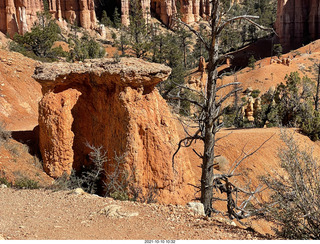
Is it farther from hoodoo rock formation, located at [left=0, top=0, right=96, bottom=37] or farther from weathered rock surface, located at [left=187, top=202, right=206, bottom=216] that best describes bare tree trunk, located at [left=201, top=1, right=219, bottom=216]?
hoodoo rock formation, located at [left=0, top=0, right=96, bottom=37]

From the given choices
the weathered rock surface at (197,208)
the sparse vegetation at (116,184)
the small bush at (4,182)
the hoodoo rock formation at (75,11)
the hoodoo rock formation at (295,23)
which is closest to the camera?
the weathered rock surface at (197,208)

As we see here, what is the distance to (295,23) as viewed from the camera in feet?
155

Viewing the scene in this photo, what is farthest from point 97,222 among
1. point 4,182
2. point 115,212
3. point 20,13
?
point 20,13

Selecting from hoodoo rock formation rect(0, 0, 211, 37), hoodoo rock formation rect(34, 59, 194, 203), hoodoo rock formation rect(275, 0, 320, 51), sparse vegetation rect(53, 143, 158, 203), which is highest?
hoodoo rock formation rect(0, 0, 211, 37)

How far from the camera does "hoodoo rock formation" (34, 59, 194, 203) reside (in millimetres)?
9188

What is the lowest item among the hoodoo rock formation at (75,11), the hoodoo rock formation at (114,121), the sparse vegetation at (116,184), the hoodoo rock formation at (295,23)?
the sparse vegetation at (116,184)

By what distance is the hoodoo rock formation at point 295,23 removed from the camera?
46.8 metres

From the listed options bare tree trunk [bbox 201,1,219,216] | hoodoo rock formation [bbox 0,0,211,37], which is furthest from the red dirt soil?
hoodoo rock formation [bbox 0,0,211,37]

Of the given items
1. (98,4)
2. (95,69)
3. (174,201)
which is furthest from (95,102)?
(98,4)

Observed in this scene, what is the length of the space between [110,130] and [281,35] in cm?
4425

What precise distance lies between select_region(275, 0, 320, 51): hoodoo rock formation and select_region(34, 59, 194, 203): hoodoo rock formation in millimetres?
42833

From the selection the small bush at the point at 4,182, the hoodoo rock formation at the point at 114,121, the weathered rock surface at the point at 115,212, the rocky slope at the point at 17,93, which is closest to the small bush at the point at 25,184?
the small bush at the point at 4,182

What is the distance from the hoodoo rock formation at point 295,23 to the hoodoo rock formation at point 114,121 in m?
42.8

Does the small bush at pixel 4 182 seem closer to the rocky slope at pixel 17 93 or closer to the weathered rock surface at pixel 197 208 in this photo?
the weathered rock surface at pixel 197 208
